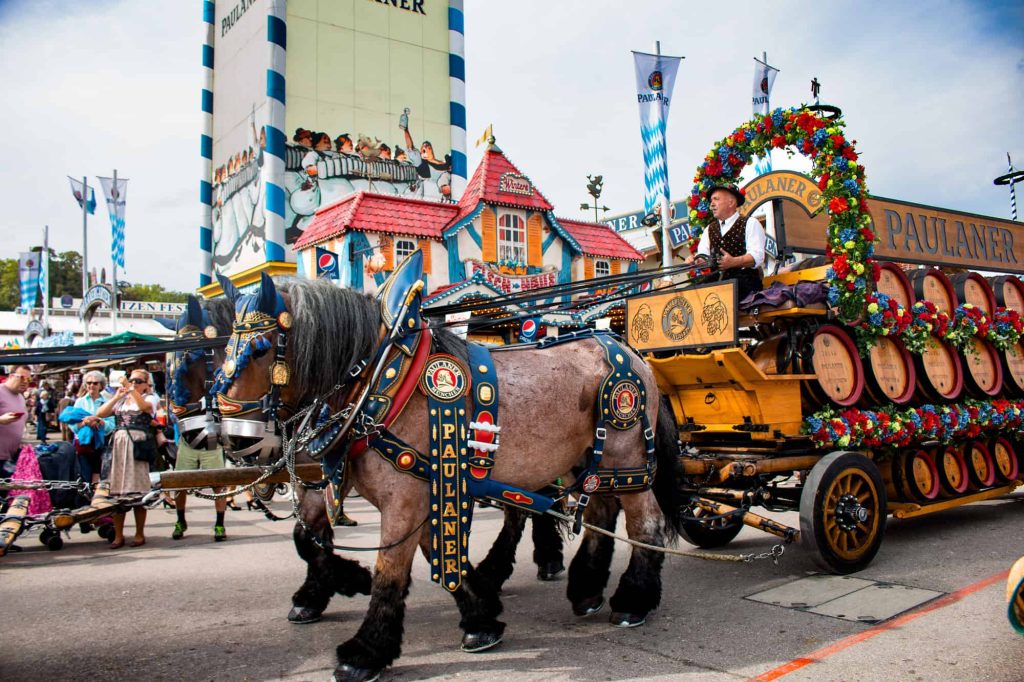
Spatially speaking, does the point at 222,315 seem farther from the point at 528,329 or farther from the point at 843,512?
the point at 843,512

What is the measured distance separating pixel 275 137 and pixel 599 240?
919cm

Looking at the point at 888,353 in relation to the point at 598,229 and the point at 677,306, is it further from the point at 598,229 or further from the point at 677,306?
the point at 598,229

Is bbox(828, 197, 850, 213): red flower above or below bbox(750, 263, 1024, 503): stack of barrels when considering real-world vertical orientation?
above

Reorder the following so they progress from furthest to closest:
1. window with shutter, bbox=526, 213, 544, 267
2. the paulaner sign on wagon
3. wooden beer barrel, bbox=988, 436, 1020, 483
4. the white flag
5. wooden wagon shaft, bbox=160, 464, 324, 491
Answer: window with shutter, bbox=526, 213, 544, 267 < the white flag < wooden beer barrel, bbox=988, 436, 1020, 483 < the paulaner sign on wagon < wooden wagon shaft, bbox=160, 464, 324, 491

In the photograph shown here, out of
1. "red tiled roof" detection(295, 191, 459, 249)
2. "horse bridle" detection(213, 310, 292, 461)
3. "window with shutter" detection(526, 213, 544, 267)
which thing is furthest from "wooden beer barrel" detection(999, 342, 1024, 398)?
"window with shutter" detection(526, 213, 544, 267)

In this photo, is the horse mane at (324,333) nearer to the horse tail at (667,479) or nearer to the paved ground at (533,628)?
the paved ground at (533,628)

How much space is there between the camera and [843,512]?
197 inches

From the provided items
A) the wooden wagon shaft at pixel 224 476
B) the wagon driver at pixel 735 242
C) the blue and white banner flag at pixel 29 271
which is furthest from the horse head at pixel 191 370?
the blue and white banner flag at pixel 29 271

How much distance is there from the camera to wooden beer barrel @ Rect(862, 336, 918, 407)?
5695mm

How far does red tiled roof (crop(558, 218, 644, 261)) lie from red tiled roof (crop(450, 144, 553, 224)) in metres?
1.11

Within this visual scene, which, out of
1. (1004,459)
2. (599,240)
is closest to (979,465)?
(1004,459)

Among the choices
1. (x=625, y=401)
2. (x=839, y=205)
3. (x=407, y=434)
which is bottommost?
(x=407, y=434)

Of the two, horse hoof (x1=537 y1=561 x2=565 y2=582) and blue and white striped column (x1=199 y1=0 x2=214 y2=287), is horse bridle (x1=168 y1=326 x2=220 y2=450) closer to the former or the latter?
horse hoof (x1=537 y1=561 x2=565 y2=582)

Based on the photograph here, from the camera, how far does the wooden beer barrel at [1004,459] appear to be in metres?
6.61
